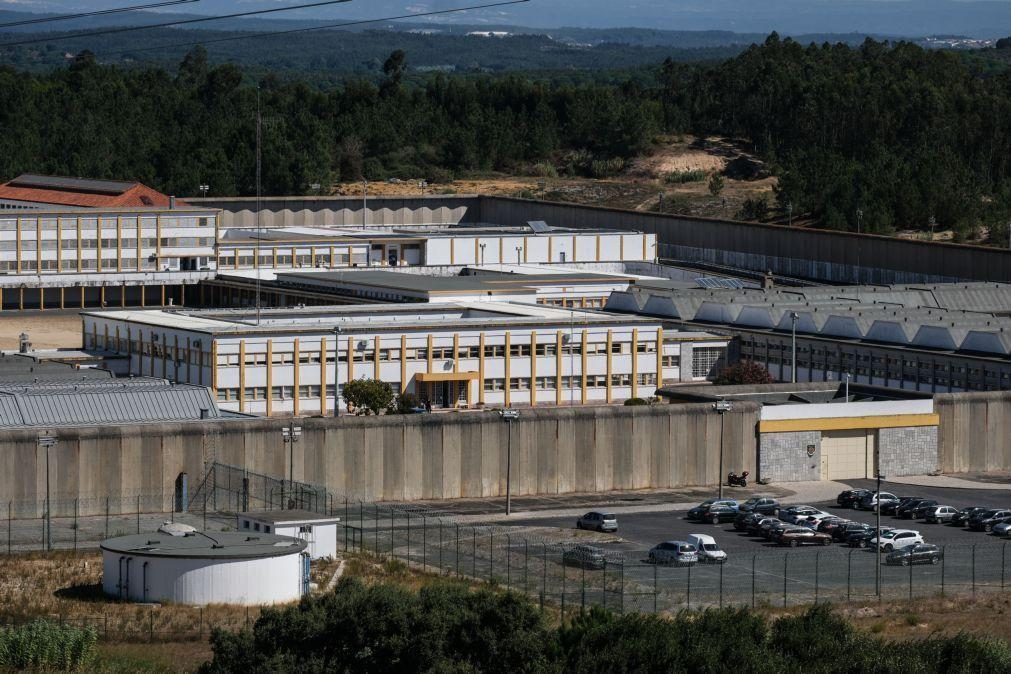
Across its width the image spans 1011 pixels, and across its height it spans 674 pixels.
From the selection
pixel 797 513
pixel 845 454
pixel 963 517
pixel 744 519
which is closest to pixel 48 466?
pixel 744 519

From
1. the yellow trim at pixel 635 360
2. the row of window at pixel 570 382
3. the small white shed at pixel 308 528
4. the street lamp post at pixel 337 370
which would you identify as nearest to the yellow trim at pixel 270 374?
the street lamp post at pixel 337 370

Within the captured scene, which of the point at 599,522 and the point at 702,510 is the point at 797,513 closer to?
the point at 702,510

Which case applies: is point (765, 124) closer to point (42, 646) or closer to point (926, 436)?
point (926, 436)

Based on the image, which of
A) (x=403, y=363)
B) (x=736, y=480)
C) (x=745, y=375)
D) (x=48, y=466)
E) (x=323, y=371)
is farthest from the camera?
(x=745, y=375)

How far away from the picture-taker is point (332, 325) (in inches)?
2835

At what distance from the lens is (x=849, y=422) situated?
60.8m

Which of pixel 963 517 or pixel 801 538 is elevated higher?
pixel 801 538

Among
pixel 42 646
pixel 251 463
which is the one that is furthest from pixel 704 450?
pixel 42 646

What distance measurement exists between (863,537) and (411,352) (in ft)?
86.6

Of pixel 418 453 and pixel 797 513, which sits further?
pixel 418 453

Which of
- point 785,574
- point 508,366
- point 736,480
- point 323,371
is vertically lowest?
point 736,480

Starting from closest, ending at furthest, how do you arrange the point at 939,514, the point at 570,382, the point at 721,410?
the point at 939,514, the point at 721,410, the point at 570,382

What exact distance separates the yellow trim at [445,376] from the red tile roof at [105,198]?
129 feet

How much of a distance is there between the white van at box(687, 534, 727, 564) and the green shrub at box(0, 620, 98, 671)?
15.0 m
